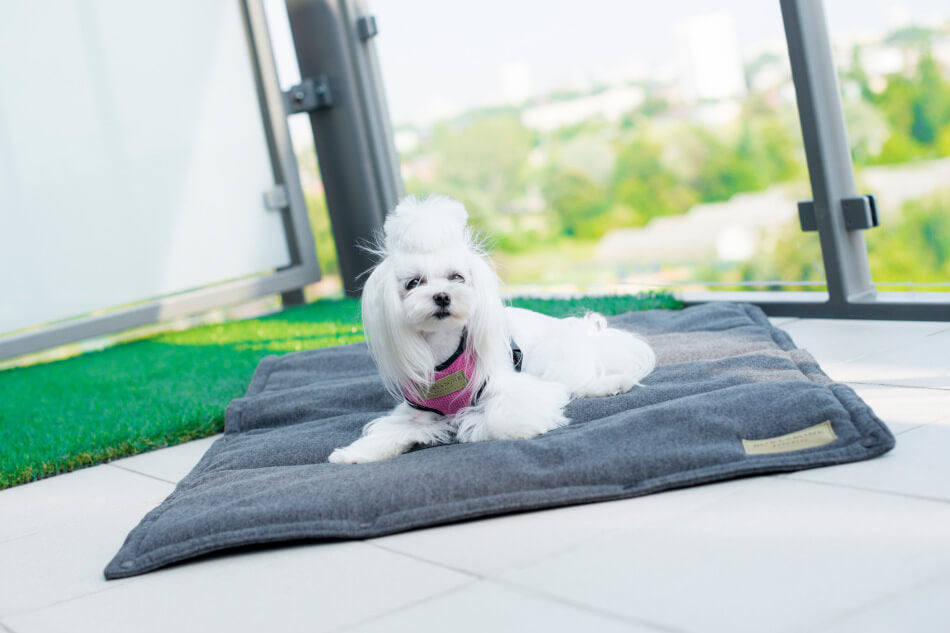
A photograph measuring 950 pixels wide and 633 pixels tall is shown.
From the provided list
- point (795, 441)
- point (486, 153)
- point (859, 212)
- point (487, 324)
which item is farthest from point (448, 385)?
point (486, 153)

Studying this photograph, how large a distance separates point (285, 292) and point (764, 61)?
2.77 metres

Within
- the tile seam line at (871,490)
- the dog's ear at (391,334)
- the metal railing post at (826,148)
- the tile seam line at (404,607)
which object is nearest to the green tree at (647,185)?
the metal railing post at (826,148)

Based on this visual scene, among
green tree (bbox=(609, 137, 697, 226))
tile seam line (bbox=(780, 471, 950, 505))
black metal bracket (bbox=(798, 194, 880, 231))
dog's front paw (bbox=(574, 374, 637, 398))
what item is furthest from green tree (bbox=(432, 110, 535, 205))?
tile seam line (bbox=(780, 471, 950, 505))

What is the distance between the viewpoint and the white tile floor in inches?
45.4

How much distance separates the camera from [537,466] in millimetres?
1706

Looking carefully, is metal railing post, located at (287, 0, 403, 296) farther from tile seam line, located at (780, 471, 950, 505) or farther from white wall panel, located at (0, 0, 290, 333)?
tile seam line, located at (780, 471, 950, 505)

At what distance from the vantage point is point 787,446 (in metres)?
1.67

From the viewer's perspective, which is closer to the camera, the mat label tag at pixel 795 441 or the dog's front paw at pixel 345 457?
the mat label tag at pixel 795 441

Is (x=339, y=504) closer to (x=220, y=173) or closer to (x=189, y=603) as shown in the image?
(x=189, y=603)

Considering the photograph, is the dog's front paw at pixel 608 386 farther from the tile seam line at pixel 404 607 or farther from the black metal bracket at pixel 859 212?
the black metal bracket at pixel 859 212

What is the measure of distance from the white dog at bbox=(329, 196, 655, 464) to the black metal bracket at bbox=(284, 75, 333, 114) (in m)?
3.03

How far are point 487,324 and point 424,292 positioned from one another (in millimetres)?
165

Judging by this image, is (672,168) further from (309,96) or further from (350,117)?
(309,96)

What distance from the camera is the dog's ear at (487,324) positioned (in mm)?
1884
